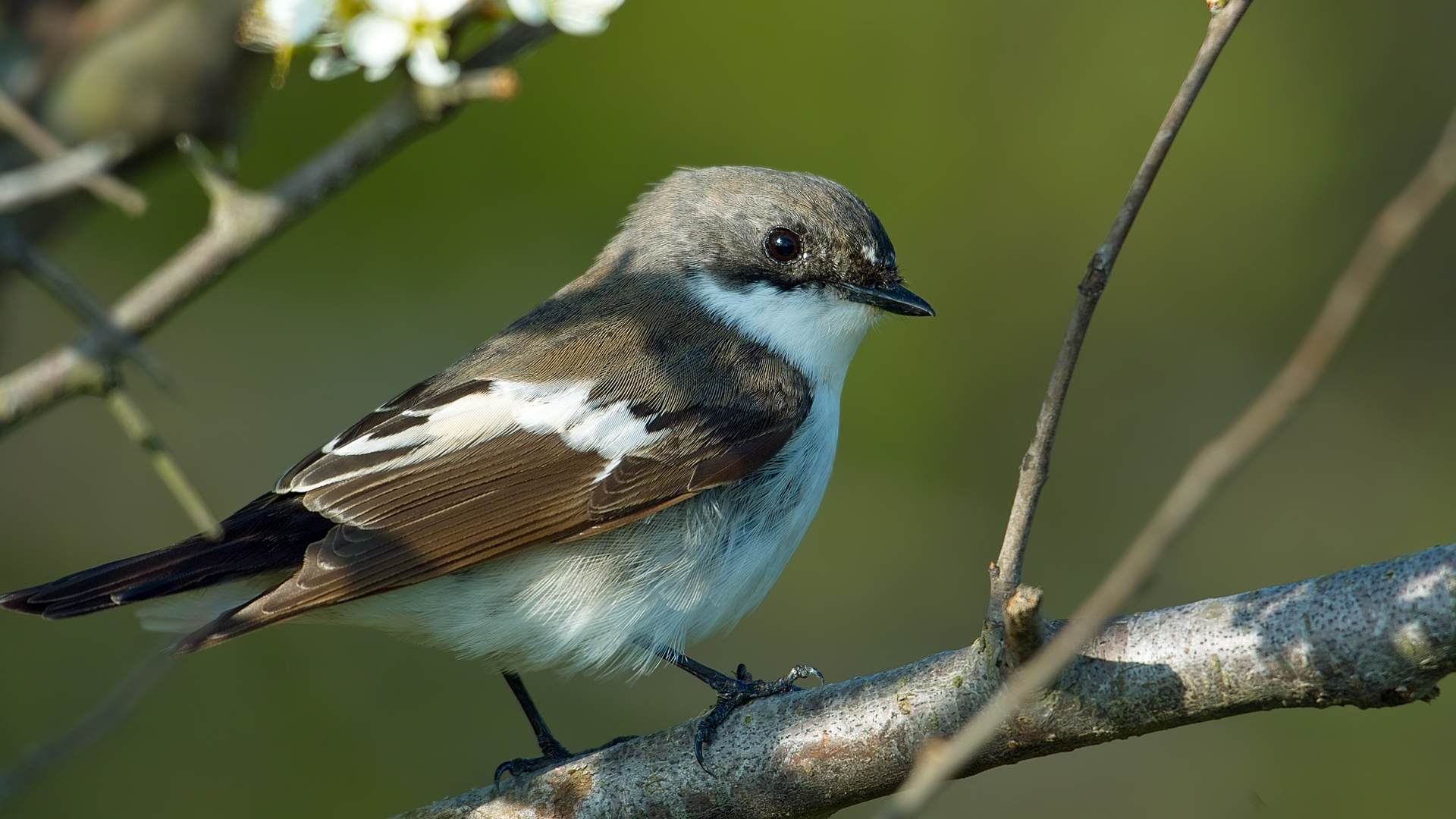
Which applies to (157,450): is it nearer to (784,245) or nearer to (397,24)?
(397,24)

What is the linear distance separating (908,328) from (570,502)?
2.27 meters

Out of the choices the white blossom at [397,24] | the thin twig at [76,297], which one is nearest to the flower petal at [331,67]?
the white blossom at [397,24]

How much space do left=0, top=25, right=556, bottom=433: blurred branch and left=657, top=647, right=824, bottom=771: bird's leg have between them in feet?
4.42

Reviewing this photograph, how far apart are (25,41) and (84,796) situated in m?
2.70

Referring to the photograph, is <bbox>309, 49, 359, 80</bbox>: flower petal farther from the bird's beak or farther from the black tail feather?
the bird's beak

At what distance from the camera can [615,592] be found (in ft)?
10.7

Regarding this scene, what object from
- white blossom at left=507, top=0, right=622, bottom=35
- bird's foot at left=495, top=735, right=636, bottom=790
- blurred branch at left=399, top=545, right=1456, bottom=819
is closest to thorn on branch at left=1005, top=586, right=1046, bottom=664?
blurred branch at left=399, top=545, right=1456, bottom=819

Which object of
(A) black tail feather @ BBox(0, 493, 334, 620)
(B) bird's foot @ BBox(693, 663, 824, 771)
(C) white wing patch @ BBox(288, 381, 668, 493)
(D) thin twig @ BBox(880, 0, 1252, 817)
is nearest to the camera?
(D) thin twig @ BBox(880, 0, 1252, 817)

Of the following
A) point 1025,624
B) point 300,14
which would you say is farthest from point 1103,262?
point 300,14

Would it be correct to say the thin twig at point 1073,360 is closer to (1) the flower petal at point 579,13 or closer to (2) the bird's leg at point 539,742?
(1) the flower petal at point 579,13

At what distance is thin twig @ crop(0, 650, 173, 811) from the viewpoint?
6.12 ft

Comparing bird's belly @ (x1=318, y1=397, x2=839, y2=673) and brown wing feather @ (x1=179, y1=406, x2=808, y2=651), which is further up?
brown wing feather @ (x1=179, y1=406, x2=808, y2=651)

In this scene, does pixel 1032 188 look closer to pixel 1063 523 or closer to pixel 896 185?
pixel 896 185

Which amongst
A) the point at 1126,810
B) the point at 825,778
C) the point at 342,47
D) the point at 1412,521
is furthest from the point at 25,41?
the point at 1412,521
